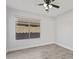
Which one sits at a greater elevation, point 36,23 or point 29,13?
point 29,13

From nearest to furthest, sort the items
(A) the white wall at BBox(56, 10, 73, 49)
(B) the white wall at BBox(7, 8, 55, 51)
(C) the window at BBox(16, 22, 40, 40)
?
1. (B) the white wall at BBox(7, 8, 55, 51)
2. (C) the window at BBox(16, 22, 40, 40)
3. (A) the white wall at BBox(56, 10, 73, 49)

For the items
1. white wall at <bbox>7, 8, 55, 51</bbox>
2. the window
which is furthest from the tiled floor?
the window

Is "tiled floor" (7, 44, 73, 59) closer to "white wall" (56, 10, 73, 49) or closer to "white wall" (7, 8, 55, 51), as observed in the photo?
"white wall" (7, 8, 55, 51)

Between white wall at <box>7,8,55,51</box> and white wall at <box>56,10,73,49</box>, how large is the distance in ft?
2.29

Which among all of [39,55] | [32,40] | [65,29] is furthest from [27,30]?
[65,29]

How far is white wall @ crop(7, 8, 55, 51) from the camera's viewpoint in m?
4.61

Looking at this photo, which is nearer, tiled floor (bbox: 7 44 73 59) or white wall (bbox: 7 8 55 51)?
tiled floor (bbox: 7 44 73 59)

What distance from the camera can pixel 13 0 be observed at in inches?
151

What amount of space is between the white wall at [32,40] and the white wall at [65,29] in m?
0.70

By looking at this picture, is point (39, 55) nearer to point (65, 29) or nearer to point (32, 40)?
point (32, 40)
